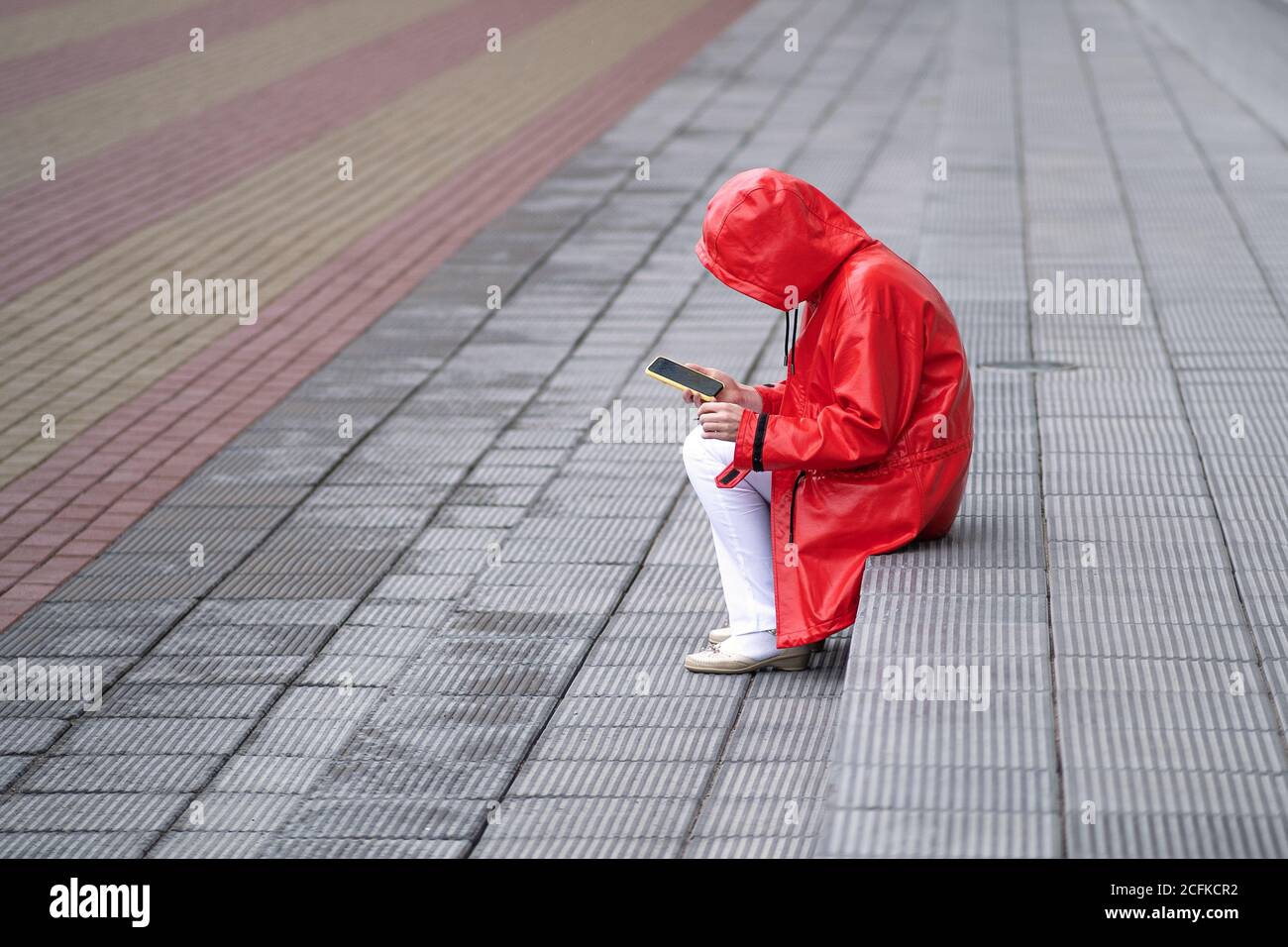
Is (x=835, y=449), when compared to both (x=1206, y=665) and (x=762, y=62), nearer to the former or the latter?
(x=1206, y=665)

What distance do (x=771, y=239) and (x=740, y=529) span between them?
2.86 ft

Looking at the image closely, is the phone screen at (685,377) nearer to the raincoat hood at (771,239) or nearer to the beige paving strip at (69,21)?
the raincoat hood at (771,239)

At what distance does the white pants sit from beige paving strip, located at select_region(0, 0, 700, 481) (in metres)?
3.57

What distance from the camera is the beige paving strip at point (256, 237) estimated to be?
7.66 metres

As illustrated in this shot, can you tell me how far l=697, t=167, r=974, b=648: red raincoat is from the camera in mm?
3932

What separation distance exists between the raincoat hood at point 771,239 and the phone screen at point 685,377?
0.33 meters

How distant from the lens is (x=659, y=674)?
4574 mm

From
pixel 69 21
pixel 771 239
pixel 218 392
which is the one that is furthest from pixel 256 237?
pixel 69 21

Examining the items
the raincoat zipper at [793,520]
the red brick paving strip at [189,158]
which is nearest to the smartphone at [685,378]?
the raincoat zipper at [793,520]

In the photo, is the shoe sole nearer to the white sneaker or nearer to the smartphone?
the white sneaker

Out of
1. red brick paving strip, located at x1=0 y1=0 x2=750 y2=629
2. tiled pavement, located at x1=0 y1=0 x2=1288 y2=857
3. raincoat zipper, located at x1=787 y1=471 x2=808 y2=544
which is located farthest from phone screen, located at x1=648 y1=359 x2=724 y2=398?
red brick paving strip, located at x1=0 y1=0 x2=750 y2=629

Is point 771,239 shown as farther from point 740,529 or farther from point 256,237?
point 256,237
